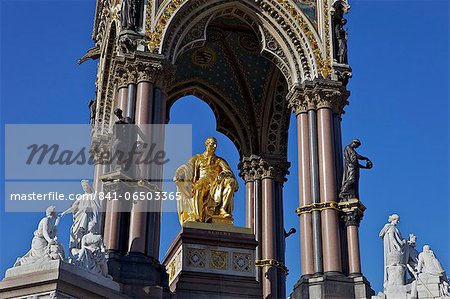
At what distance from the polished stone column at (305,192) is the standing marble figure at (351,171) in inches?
35.3

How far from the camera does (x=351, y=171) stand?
66.6 feet

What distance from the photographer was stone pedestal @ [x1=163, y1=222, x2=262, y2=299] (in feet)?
63.9

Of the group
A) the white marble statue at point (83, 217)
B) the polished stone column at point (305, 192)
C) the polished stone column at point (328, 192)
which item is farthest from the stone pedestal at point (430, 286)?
the white marble statue at point (83, 217)

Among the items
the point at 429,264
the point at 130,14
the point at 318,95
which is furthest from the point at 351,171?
the point at 130,14

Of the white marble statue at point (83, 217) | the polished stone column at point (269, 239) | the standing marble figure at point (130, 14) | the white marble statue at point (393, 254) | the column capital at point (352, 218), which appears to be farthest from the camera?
the polished stone column at point (269, 239)

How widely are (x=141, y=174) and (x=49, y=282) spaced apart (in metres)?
4.60

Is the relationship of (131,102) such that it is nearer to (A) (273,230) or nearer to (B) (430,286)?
(A) (273,230)

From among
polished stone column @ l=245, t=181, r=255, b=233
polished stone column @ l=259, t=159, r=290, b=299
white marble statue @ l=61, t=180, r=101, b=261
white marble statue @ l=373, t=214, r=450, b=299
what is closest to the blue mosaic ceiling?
polished stone column @ l=259, t=159, r=290, b=299

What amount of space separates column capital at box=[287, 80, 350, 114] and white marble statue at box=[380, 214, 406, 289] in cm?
389

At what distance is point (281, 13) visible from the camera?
73.7 feet

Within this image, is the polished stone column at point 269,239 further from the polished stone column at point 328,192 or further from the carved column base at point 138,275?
the carved column base at point 138,275

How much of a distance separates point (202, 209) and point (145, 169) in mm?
2711

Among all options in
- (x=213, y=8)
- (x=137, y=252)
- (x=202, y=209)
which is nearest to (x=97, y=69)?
(x=213, y=8)

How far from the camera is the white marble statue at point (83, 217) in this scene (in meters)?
16.8
